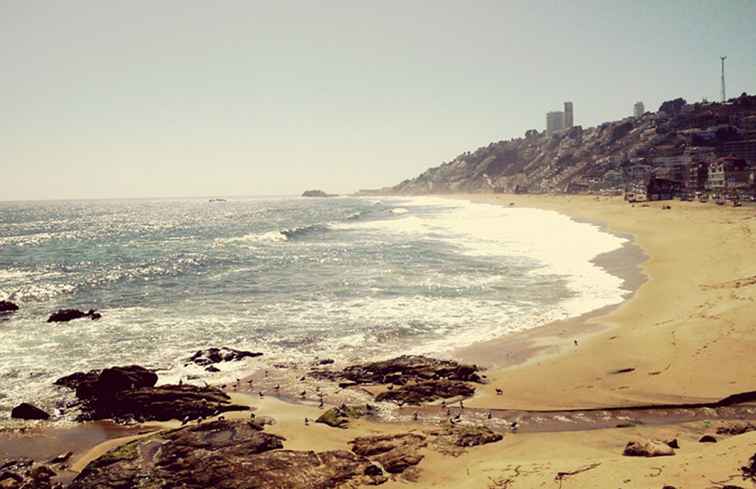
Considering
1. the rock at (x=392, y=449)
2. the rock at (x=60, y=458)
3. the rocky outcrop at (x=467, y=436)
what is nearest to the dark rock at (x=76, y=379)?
the rock at (x=60, y=458)

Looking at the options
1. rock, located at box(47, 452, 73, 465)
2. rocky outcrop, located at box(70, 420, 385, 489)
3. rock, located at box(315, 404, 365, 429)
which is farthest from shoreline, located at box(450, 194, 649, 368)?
rock, located at box(47, 452, 73, 465)

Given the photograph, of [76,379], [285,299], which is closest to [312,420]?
[76,379]

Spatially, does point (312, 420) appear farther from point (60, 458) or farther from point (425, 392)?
point (60, 458)

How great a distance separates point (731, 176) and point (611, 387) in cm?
10970

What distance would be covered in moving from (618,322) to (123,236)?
92.5 metres

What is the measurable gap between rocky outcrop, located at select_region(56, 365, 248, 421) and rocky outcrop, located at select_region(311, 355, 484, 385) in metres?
4.37

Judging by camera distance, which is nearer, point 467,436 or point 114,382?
point 467,436

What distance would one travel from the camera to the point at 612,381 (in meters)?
18.4

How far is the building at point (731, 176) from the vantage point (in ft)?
337

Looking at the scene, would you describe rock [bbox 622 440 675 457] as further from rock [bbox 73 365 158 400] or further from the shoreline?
rock [bbox 73 365 158 400]

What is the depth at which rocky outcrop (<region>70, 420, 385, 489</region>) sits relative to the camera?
12.0 m

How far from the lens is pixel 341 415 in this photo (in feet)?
53.6

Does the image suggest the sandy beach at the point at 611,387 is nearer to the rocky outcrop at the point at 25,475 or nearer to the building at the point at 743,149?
the rocky outcrop at the point at 25,475

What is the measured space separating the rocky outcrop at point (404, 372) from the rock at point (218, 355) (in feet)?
14.0
